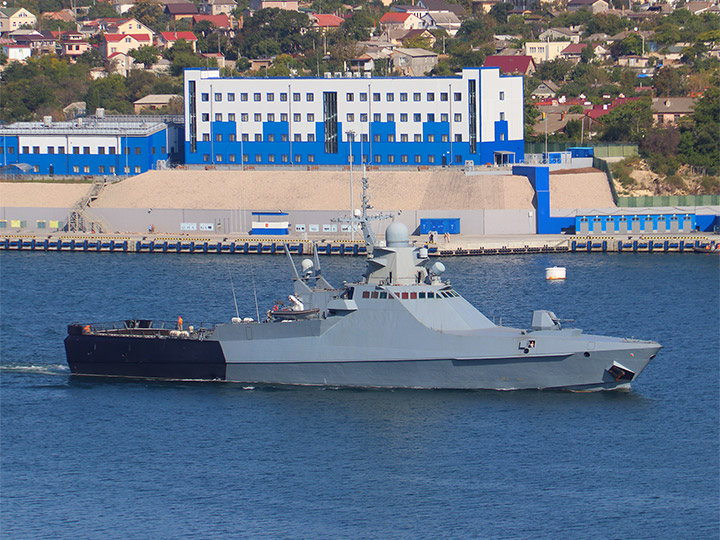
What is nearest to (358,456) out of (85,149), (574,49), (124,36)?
(85,149)

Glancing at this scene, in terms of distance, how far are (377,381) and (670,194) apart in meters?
55.5

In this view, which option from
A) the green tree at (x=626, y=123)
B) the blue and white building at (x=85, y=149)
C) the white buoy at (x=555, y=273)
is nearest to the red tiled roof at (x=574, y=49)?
the green tree at (x=626, y=123)

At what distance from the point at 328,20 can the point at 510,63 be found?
40.0 meters

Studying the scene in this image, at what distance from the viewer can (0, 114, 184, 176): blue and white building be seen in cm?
10138

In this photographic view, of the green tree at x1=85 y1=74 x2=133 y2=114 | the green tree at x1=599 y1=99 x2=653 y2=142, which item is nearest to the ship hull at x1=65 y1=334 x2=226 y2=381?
the green tree at x1=599 y1=99 x2=653 y2=142

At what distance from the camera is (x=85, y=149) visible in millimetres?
102188

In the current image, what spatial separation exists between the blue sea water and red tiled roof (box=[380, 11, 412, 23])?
132 metres

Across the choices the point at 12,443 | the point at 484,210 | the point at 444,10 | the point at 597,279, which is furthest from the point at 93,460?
the point at 444,10

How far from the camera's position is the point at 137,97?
140 m

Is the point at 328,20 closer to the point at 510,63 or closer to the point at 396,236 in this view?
the point at 510,63

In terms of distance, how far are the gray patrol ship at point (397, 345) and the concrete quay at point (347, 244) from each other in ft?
106

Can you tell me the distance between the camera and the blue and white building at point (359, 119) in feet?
322

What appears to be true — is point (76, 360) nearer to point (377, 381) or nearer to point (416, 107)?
point (377, 381)

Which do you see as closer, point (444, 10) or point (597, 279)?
point (597, 279)
